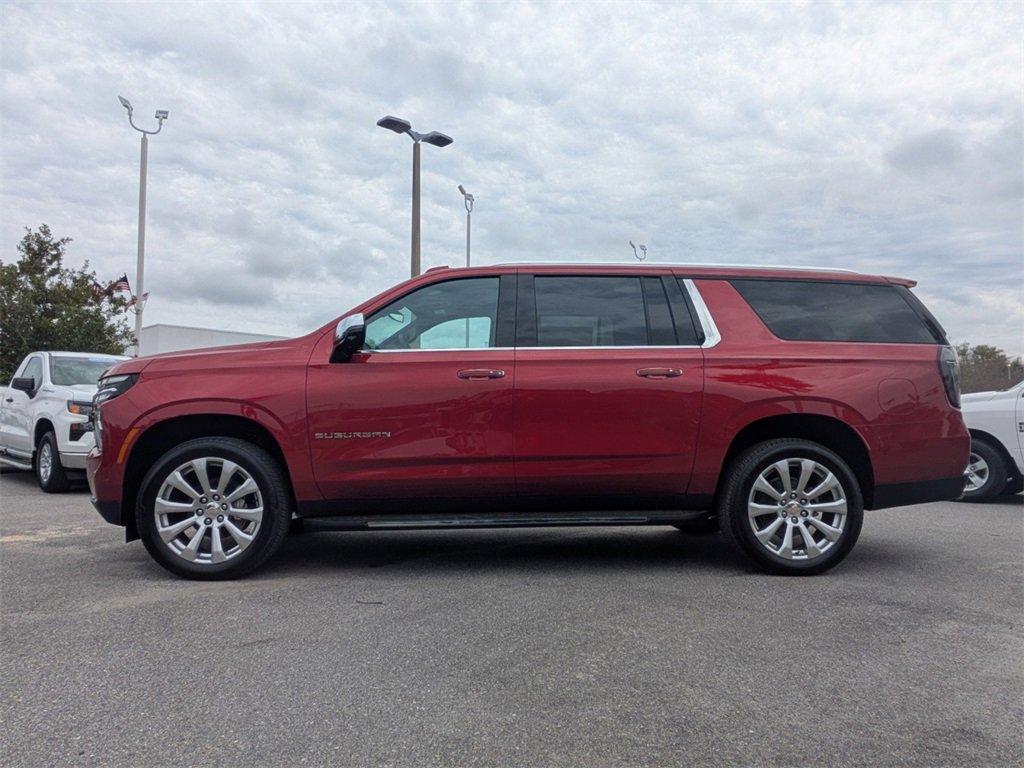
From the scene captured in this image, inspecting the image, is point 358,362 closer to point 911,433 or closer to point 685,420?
point 685,420

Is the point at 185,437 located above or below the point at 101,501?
above

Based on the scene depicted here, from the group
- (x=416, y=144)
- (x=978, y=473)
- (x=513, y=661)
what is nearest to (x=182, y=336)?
(x=416, y=144)

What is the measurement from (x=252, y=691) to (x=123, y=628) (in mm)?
1145

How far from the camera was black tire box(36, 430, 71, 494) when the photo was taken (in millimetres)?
9219

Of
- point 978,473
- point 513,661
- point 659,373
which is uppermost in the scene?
point 659,373

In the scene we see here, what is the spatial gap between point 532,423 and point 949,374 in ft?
8.59

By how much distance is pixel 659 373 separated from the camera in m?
4.91

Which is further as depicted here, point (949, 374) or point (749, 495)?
point (949, 374)

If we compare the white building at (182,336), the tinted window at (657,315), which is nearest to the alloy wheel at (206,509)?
the tinted window at (657,315)

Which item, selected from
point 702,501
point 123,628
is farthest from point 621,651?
point 123,628

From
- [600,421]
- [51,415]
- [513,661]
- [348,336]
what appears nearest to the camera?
[513,661]

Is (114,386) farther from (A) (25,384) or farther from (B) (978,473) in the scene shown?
(B) (978,473)

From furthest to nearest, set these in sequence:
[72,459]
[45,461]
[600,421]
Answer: [45,461] < [72,459] < [600,421]

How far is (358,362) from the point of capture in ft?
16.0
